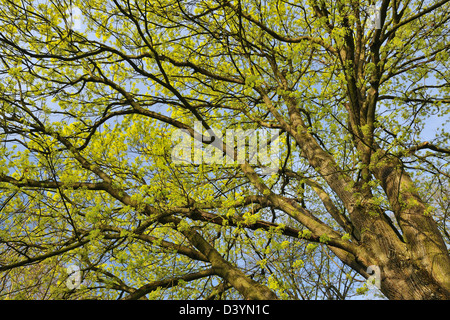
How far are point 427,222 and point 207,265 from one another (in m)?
3.13

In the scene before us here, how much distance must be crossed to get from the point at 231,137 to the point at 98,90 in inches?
109

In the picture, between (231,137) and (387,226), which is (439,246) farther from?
(231,137)

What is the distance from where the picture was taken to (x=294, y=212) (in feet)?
13.8

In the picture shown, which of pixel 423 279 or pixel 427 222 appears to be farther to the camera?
pixel 427 222

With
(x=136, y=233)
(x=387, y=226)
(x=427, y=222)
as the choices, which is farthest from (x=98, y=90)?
(x=427, y=222)
